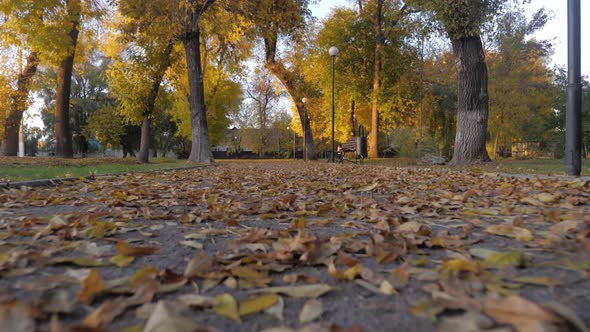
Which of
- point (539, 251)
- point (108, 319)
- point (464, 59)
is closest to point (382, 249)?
point (539, 251)

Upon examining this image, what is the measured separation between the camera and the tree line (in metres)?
11.5

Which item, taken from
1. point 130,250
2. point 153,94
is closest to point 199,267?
point 130,250

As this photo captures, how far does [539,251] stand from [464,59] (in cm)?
963

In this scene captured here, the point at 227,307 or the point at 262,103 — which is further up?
the point at 262,103

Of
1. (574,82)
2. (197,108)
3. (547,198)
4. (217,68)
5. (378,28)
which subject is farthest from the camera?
(217,68)

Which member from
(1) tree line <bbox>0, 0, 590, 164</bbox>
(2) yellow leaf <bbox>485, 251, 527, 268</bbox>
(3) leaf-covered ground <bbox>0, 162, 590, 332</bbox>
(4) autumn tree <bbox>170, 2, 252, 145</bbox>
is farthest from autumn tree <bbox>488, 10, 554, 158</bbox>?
(2) yellow leaf <bbox>485, 251, 527, 268</bbox>

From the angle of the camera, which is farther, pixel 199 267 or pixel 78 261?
pixel 78 261

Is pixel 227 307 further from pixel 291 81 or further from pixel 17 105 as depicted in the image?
pixel 291 81

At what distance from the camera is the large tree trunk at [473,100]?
392 inches

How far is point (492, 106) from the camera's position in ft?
83.9

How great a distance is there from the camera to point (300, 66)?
26.4m

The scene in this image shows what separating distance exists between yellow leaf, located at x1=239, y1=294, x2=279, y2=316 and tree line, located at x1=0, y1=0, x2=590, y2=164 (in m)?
10.1

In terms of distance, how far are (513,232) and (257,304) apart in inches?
68.2

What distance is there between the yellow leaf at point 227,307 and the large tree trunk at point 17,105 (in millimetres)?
19361
